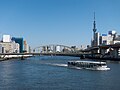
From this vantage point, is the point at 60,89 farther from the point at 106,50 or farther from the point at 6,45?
the point at 6,45

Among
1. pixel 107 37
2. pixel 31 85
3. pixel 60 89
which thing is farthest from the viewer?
pixel 107 37

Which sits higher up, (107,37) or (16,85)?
(107,37)

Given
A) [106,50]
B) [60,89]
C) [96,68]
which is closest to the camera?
[60,89]

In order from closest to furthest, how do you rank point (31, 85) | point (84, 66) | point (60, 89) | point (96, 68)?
point (60, 89) → point (31, 85) → point (96, 68) → point (84, 66)

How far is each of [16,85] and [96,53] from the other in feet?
270

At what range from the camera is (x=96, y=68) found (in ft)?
141

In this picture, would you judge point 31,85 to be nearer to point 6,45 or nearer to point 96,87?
point 96,87

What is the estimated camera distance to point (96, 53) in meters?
107

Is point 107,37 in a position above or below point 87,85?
above

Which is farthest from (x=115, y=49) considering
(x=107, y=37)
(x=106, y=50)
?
(x=107, y=37)

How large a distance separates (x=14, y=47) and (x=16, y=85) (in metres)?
108

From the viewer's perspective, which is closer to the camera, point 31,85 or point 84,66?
point 31,85

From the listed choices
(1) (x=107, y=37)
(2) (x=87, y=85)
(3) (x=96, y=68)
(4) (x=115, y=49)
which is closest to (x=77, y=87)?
(2) (x=87, y=85)

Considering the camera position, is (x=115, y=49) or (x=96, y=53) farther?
(x=96, y=53)
